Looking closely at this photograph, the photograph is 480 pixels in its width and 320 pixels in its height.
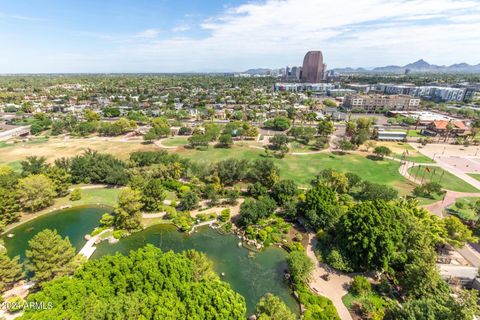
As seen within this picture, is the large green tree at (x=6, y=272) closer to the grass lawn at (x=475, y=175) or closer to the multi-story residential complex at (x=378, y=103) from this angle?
the grass lawn at (x=475, y=175)

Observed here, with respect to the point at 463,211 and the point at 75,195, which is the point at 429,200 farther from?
the point at 75,195

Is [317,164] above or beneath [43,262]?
beneath

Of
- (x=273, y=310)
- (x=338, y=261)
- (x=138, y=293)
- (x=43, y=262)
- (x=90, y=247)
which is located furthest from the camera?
(x=90, y=247)

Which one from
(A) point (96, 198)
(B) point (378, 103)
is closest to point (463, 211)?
(A) point (96, 198)

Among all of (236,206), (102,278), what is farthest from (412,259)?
(102,278)

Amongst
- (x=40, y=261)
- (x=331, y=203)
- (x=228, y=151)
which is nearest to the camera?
(x=40, y=261)

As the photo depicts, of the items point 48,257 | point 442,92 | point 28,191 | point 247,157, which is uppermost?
point 442,92

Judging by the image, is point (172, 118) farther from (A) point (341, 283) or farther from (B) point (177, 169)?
(A) point (341, 283)
